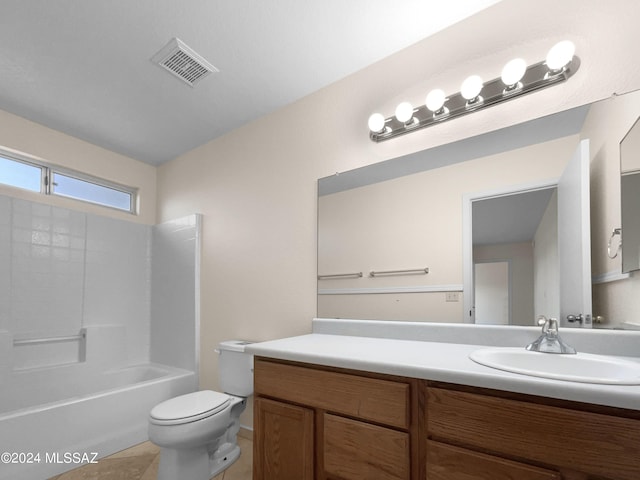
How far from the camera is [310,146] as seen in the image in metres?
2.12

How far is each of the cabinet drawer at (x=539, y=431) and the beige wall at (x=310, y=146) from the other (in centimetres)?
114

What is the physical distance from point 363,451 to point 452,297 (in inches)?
30.9

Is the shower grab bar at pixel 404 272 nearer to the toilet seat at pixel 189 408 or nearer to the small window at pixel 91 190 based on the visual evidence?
the toilet seat at pixel 189 408

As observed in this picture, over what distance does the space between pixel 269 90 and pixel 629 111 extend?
5.96 ft

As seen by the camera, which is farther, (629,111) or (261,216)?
(261,216)

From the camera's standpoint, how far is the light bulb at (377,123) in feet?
5.76

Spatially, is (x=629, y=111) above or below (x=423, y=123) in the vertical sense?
below

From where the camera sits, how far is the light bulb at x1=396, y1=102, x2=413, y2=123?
166cm

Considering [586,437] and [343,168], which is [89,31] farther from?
[586,437]

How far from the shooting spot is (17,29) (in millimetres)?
1596

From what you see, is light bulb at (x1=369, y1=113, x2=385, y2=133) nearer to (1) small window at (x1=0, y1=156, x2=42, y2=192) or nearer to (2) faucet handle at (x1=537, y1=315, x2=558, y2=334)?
(2) faucet handle at (x1=537, y1=315, x2=558, y2=334)

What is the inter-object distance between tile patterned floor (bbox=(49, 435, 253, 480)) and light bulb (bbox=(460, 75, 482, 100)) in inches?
92.3

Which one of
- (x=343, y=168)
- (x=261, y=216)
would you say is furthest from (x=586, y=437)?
(x=261, y=216)

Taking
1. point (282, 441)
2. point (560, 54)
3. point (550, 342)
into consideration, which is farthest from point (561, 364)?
point (560, 54)
